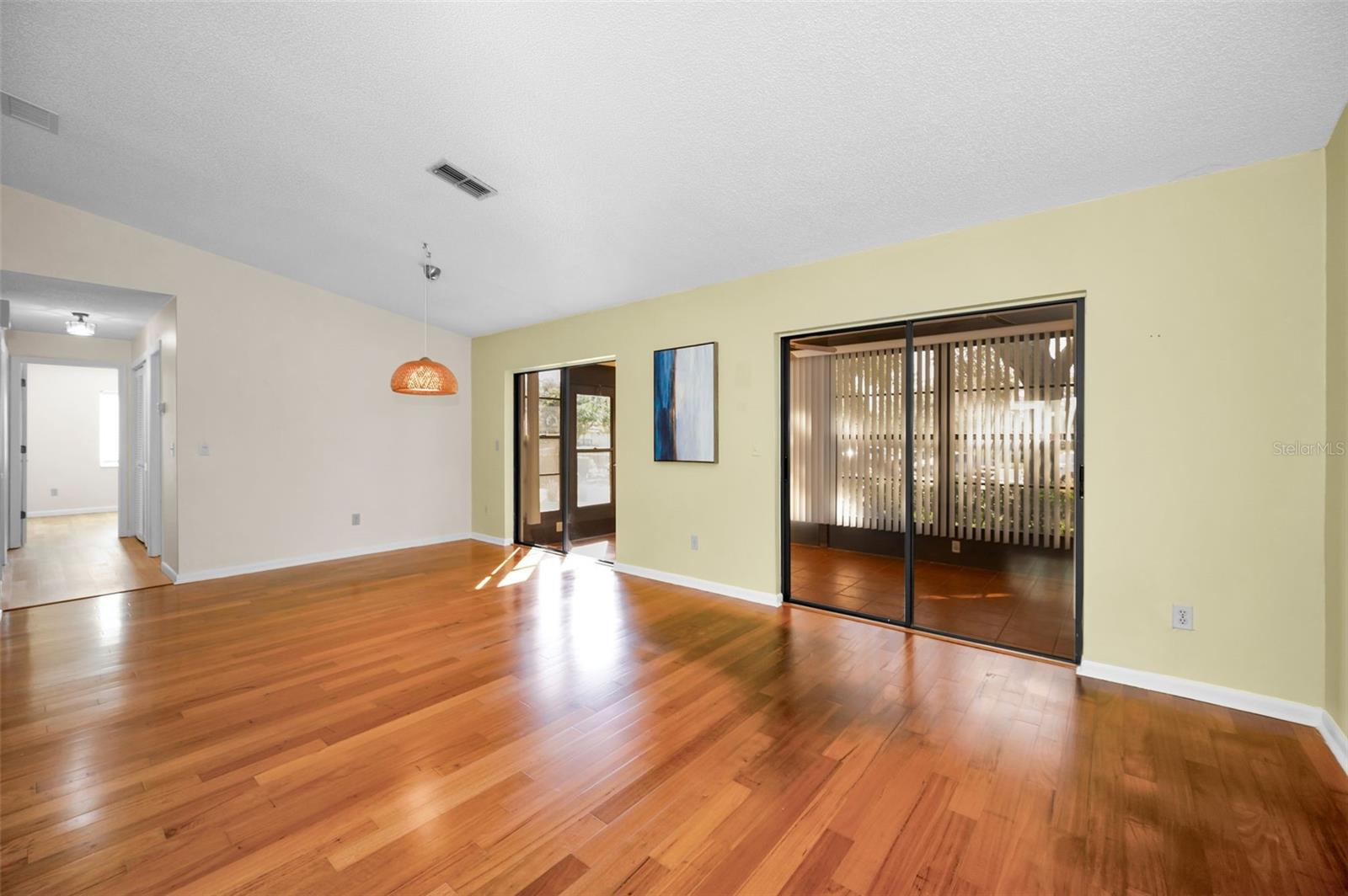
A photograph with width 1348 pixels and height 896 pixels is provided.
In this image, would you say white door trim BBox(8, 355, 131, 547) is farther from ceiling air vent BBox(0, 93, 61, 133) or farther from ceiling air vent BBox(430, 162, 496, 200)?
ceiling air vent BBox(430, 162, 496, 200)

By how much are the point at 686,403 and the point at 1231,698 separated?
3773 mm

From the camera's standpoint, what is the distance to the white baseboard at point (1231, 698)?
2348 mm

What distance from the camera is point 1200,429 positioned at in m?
2.76

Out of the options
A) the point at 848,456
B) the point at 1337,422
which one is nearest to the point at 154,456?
the point at 848,456

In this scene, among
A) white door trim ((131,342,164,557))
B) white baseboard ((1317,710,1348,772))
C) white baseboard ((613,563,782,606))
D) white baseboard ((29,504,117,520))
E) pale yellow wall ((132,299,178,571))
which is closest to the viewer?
white baseboard ((1317,710,1348,772))

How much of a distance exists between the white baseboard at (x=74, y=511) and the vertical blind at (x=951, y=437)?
11543 millimetres

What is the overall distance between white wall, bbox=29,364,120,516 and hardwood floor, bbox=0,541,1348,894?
7653 millimetres

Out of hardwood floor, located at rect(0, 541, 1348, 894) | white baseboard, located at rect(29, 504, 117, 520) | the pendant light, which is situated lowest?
hardwood floor, located at rect(0, 541, 1348, 894)

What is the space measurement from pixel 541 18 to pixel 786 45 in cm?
98

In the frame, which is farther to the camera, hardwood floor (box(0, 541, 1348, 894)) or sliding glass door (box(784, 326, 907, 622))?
sliding glass door (box(784, 326, 907, 622))

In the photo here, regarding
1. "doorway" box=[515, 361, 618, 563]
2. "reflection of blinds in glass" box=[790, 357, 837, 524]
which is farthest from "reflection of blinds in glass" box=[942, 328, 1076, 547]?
"doorway" box=[515, 361, 618, 563]

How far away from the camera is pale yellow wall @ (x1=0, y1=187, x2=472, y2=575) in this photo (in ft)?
15.3

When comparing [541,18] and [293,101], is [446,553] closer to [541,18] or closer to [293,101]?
[293,101]

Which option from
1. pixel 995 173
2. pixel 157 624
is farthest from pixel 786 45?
pixel 157 624
